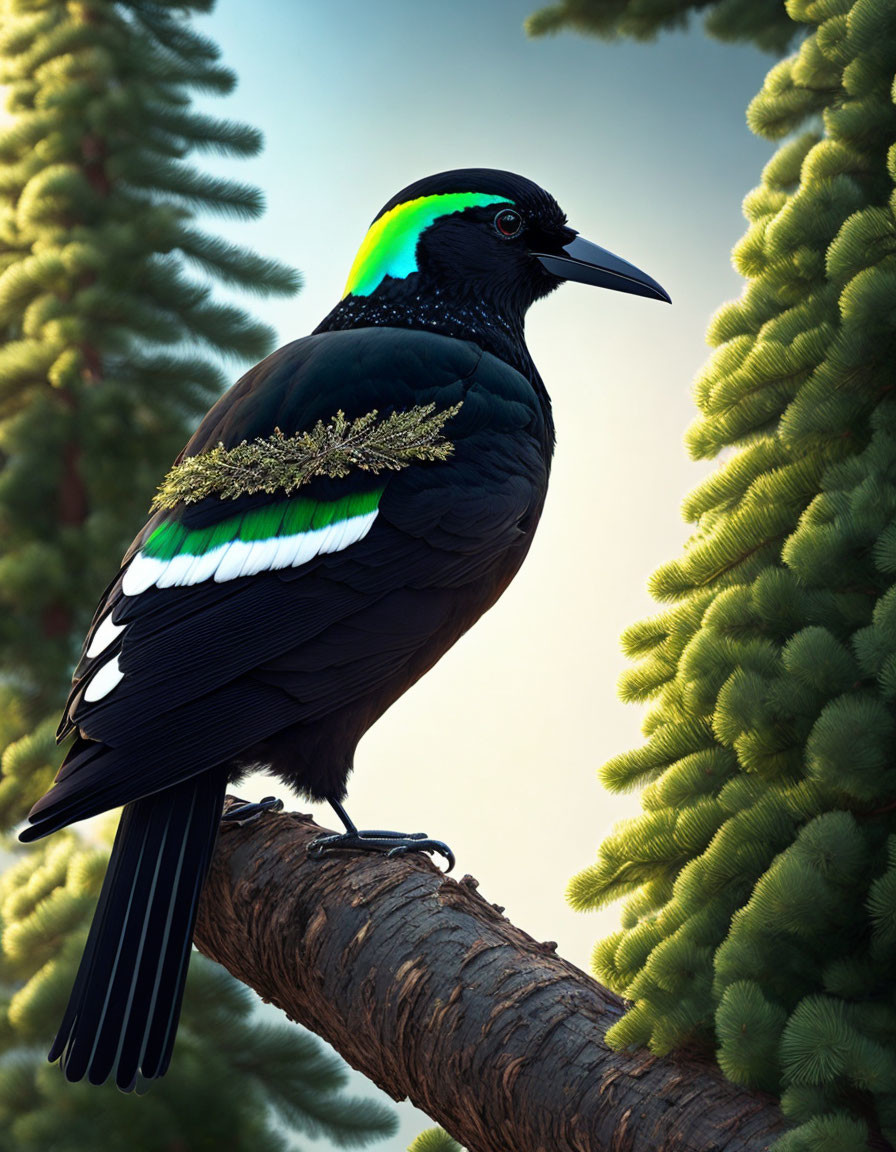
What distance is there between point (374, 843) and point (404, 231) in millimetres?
816

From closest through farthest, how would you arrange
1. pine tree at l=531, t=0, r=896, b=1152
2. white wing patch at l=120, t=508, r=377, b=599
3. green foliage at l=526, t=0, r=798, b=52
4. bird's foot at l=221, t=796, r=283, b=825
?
pine tree at l=531, t=0, r=896, b=1152
white wing patch at l=120, t=508, r=377, b=599
bird's foot at l=221, t=796, r=283, b=825
green foliage at l=526, t=0, r=798, b=52

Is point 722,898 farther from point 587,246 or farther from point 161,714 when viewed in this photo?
point 587,246

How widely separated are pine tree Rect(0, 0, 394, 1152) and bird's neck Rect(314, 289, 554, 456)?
2.70 feet

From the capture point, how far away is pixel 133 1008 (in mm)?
1165

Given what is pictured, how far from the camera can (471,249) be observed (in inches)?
63.8

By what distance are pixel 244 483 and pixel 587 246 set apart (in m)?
0.66

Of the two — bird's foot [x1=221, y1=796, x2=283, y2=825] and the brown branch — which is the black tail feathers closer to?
the brown branch

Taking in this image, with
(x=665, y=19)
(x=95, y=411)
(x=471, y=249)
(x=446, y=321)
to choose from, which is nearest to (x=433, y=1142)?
(x=446, y=321)

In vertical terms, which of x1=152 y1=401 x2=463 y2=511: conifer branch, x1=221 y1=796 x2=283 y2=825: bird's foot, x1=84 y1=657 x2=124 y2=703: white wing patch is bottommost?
x1=221 y1=796 x2=283 y2=825: bird's foot

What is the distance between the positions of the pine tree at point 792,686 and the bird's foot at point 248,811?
56 centimetres

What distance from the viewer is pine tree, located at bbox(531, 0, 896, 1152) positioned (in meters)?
0.84

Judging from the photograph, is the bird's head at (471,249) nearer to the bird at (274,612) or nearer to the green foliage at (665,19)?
the bird at (274,612)

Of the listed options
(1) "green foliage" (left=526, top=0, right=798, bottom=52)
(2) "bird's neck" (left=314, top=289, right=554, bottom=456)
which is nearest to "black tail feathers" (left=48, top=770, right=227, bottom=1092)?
(2) "bird's neck" (left=314, top=289, right=554, bottom=456)

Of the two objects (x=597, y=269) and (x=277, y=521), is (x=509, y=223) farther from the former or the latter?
(x=277, y=521)
